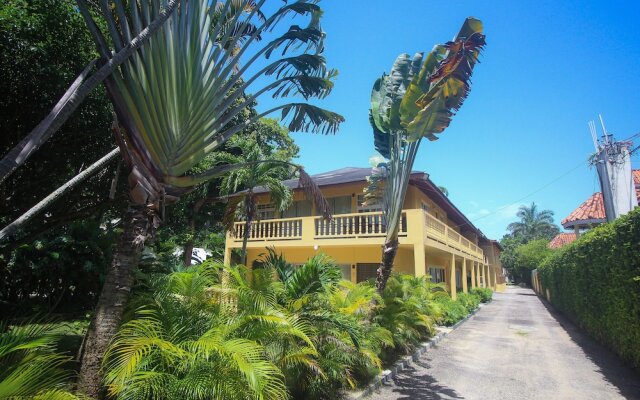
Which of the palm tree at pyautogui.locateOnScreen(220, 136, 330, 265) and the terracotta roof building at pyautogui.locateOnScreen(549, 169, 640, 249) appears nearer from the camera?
the palm tree at pyautogui.locateOnScreen(220, 136, 330, 265)

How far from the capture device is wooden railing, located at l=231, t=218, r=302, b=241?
673 inches

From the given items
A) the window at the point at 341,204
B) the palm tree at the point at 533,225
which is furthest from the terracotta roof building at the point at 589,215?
the palm tree at the point at 533,225

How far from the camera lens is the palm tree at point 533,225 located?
78750 mm

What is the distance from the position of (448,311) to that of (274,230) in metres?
8.51

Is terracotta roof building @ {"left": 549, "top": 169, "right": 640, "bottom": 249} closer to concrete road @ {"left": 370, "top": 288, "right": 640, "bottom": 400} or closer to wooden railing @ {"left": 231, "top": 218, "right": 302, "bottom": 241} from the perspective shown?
concrete road @ {"left": 370, "top": 288, "right": 640, "bottom": 400}

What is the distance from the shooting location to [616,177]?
14844 millimetres

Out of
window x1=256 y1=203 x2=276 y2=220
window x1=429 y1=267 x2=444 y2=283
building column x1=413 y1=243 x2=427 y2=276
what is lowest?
window x1=429 y1=267 x2=444 y2=283

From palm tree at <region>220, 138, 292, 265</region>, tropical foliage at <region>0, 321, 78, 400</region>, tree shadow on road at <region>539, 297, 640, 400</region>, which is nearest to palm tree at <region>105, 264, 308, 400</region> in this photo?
tropical foliage at <region>0, 321, 78, 400</region>

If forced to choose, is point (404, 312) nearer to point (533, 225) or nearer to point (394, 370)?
point (394, 370)

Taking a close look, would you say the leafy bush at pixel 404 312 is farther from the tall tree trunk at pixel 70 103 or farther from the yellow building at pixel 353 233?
the tall tree trunk at pixel 70 103

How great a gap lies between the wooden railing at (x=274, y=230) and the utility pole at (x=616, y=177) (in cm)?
1280

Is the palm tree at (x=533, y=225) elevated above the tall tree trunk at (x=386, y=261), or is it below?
above

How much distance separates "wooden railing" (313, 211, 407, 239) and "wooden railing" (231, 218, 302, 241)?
114 cm

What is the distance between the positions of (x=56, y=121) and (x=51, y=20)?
3.55 metres
